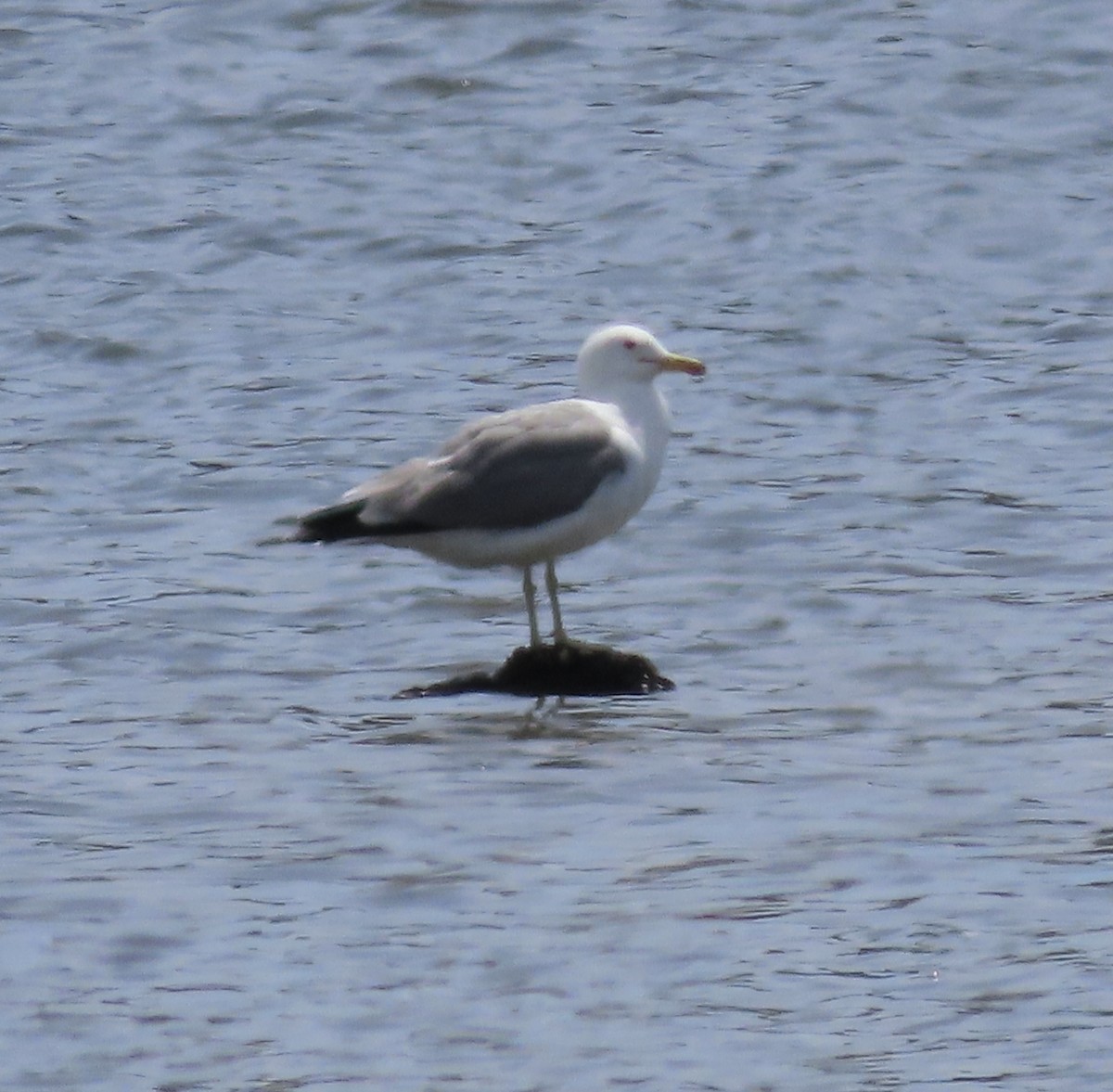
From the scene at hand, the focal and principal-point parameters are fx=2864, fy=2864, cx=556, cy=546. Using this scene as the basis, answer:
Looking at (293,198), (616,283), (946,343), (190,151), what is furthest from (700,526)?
(190,151)

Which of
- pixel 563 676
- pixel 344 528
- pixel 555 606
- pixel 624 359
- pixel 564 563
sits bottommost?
pixel 564 563

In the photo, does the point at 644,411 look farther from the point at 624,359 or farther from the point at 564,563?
the point at 564,563

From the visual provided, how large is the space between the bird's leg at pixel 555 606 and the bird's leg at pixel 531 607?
0.05 m

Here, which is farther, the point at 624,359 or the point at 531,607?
the point at 624,359

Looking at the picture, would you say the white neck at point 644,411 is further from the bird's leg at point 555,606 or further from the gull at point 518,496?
the bird's leg at point 555,606

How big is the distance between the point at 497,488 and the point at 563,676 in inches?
24.5

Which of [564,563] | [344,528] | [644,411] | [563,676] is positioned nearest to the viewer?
[563,676]

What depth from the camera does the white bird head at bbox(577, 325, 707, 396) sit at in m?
9.33

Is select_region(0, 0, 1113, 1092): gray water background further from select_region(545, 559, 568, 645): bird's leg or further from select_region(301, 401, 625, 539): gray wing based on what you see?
select_region(301, 401, 625, 539): gray wing

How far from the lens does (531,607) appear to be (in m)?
9.03

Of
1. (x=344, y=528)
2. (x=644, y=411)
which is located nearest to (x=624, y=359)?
(x=644, y=411)

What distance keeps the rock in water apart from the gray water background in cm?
14

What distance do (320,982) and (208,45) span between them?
42.6ft

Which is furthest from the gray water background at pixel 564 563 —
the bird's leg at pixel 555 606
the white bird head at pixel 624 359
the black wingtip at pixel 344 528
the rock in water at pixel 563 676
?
the white bird head at pixel 624 359
